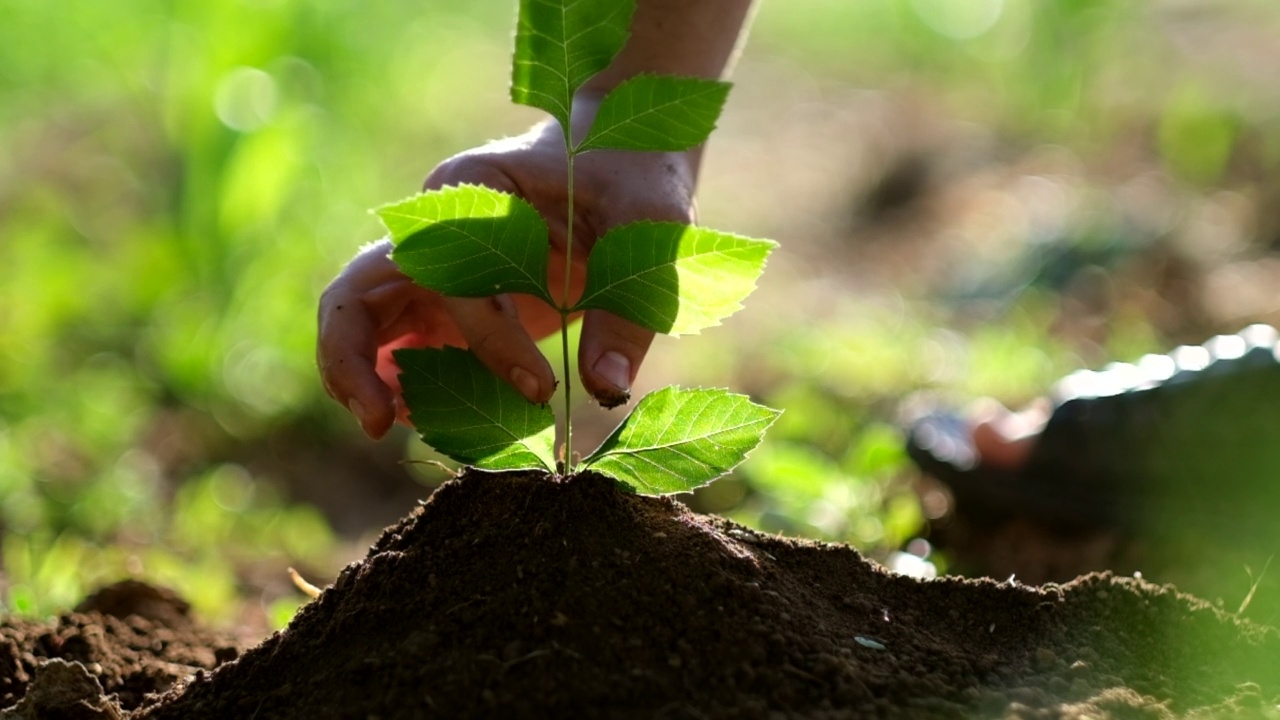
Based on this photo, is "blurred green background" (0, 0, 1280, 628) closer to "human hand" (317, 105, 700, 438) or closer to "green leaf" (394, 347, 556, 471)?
"human hand" (317, 105, 700, 438)

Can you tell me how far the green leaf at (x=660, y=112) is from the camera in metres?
1.47

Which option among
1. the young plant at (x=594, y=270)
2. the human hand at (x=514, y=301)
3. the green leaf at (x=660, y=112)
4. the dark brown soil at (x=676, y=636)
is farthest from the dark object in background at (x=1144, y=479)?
the green leaf at (x=660, y=112)

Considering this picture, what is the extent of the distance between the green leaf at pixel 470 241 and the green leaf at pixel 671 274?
8 cm

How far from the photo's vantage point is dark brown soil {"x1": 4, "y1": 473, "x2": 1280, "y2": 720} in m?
1.30

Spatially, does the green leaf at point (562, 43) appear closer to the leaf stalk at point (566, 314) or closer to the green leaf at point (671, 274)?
the leaf stalk at point (566, 314)

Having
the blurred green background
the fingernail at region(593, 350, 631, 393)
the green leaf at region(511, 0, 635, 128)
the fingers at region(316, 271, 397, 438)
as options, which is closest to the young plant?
the green leaf at region(511, 0, 635, 128)

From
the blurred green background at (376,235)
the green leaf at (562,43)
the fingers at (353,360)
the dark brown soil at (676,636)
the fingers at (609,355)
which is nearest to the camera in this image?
the dark brown soil at (676,636)

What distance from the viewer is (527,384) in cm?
159

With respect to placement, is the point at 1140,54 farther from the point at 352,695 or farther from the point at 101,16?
the point at 352,695

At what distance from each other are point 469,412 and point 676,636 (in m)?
0.41

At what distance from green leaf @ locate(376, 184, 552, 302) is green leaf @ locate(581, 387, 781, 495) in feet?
0.68

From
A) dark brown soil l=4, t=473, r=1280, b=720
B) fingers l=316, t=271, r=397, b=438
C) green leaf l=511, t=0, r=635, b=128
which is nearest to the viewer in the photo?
dark brown soil l=4, t=473, r=1280, b=720

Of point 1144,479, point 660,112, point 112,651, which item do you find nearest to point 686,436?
point 660,112

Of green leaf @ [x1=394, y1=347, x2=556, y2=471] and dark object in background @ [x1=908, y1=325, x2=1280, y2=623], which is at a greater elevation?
dark object in background @ [x1=908, y1=325, x2=1280, y2=623]
